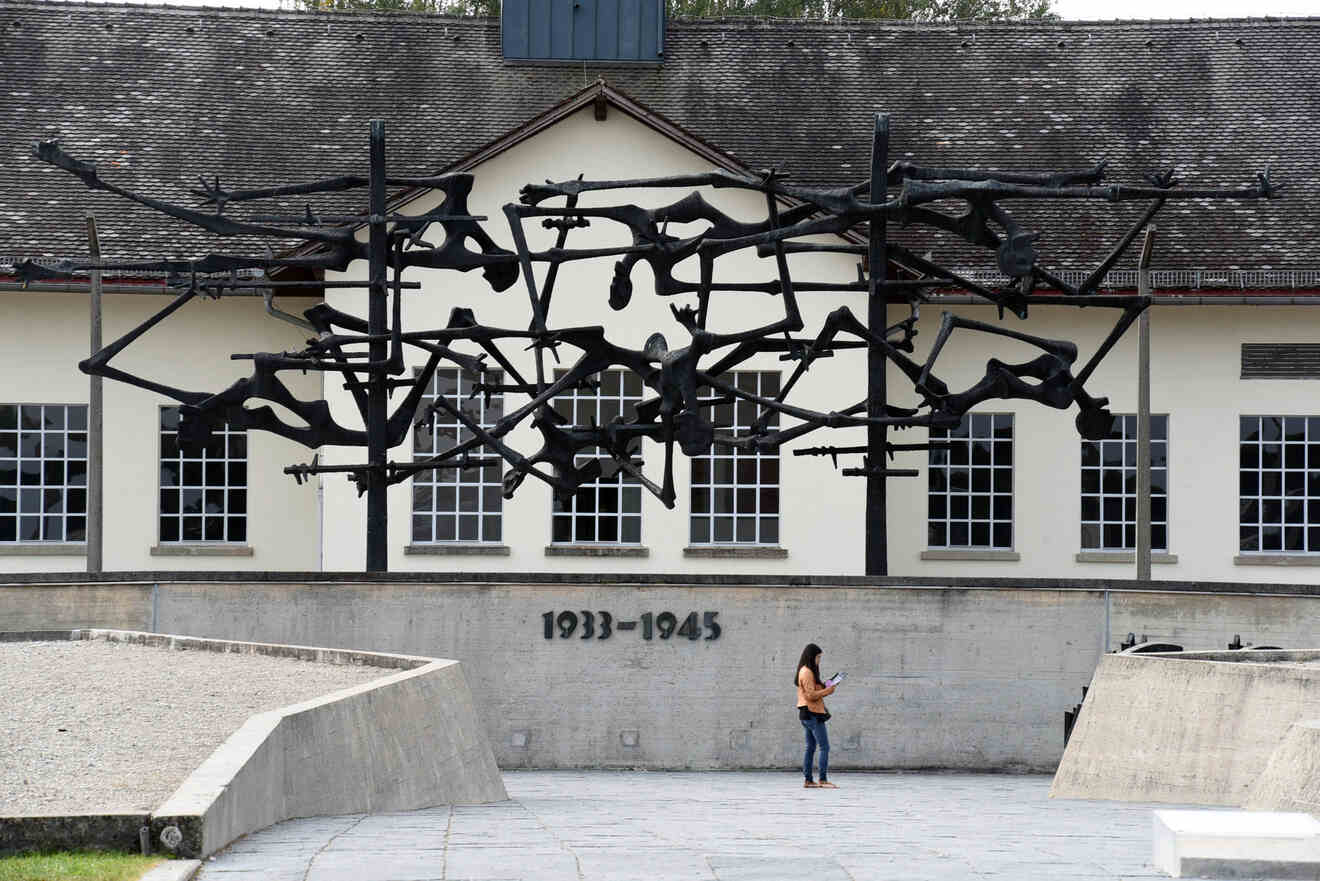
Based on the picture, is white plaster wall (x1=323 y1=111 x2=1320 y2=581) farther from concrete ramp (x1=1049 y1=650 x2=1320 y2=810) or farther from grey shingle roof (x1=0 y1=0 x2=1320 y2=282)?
concrete ramp (x1=1049 y1=650 x2=1320 y2=810)

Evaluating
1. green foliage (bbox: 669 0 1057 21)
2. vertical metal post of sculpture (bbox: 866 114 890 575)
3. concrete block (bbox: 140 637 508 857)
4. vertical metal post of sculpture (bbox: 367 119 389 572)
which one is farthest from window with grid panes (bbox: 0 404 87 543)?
green foliage (bbox: 669 0 1057 21)

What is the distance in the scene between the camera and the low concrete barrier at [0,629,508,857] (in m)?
10.3

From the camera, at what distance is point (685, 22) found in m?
38.0

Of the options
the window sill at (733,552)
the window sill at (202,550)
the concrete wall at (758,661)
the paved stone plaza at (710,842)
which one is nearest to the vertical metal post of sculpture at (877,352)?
the concrete wall at (758,661)

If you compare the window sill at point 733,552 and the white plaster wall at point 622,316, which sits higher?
the white plaster wall at point 622,316

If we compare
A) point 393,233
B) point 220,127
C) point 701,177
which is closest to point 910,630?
point 701,177

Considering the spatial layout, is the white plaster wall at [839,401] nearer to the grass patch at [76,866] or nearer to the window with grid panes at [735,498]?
the window with grid panes at [735,498]

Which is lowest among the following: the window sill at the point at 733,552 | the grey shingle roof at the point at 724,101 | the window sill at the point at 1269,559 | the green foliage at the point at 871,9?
the window sill at the point at 1269,559

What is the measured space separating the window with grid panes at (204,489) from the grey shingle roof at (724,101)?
126 inches

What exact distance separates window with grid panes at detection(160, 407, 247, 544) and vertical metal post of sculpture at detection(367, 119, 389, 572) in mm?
10659

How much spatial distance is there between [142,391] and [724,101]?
11.2m

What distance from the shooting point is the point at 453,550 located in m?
31.2

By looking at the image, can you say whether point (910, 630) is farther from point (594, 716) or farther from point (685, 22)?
point (685, 22)

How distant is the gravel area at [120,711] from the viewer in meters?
11.5
